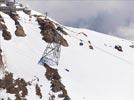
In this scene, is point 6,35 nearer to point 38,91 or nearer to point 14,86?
point 14,86

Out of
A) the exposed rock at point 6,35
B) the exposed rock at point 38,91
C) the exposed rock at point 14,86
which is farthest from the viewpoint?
the exposed rock at point 6,35

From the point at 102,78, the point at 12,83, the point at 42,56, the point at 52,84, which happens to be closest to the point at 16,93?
the point at 12,83

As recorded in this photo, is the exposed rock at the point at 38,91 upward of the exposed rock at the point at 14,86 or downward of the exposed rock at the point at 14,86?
downward

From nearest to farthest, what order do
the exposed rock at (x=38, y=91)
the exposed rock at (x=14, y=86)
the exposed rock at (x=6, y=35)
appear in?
the exposed rock at (x=14, y=86) < the exposed rock at (x=38, y=91) < the exposed rock at (x=6, y=35)

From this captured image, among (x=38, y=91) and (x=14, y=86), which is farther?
(x=38, y=91)

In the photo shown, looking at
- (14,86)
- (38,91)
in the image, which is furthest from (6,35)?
(38,91)

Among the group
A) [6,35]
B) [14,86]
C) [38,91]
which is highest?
[6,35]

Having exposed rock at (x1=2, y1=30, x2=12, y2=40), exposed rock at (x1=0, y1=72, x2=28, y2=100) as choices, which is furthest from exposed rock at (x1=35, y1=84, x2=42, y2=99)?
exposed rock at (x1=2, y1=30, x2=12, y2=40)

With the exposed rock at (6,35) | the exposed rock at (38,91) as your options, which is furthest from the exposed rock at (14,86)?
the exposed rock at (6,35)

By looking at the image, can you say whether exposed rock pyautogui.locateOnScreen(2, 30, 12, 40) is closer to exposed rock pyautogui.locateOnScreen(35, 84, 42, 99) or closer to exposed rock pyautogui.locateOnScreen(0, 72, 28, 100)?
exposed rock pyautogui.locateOnScreen(0, 72, 28, 100)

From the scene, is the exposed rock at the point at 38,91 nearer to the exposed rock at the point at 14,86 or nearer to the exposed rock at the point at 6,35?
the exposed rock at the point at 14,86

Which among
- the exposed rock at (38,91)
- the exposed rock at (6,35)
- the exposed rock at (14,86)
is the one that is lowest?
the exposed rock at (38,91)

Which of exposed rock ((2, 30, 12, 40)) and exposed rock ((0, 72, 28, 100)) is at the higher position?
exposed rock ((2, 30, 12, 40))

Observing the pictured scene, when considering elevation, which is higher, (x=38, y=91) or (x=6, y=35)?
(x=6, y=35)
